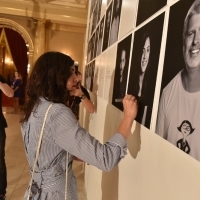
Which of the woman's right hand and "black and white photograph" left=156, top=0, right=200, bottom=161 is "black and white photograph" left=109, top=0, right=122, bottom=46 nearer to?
the woman's right hand

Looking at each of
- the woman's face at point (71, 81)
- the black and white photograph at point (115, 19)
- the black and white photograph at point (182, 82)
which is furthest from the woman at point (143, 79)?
the black and white photograph at point (115, 19)

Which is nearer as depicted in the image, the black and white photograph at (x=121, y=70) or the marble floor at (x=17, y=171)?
the black and white photograph at (x=121, y=70)

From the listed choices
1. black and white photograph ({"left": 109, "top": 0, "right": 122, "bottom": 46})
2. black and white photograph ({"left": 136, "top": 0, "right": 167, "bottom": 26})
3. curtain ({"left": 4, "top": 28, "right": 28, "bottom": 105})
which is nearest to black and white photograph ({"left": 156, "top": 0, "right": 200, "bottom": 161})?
black and white photograph ({"left": 136, "top": 0, "right": 167, "bottom": 26})

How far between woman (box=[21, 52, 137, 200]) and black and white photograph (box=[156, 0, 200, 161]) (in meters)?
0.24

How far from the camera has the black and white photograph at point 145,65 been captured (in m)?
0.69

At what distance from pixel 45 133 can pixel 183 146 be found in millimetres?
578

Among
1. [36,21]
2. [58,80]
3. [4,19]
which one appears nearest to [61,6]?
[36,21]

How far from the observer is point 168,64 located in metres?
0.60

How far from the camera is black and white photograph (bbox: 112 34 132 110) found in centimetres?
102

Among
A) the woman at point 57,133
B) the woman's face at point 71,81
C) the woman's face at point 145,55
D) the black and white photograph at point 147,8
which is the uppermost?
the black and white photograph at point 147,8

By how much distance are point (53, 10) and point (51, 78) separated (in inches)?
249

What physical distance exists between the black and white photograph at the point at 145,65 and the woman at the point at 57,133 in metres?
0.05

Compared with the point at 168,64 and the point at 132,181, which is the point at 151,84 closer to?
the point at 168,64

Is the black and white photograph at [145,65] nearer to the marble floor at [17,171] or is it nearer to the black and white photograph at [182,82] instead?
the black and white photograph at [182,82]
